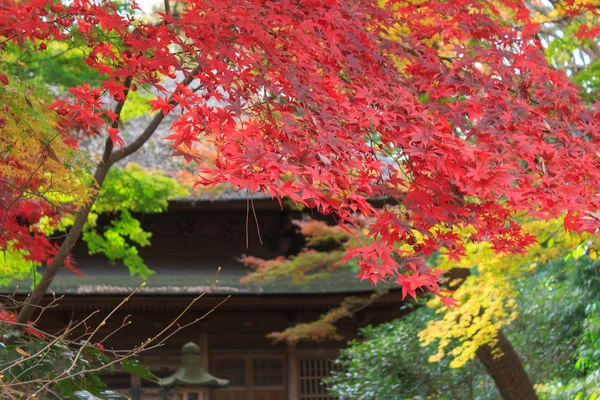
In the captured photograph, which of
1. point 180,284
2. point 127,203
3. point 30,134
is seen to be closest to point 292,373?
point 180,284

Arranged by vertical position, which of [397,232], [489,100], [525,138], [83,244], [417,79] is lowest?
[397,232]

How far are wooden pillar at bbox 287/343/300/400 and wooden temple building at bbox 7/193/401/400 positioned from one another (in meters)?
0.02

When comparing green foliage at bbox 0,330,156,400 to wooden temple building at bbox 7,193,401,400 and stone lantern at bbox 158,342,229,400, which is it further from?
wooden temple building at bbox 7,193,401,400

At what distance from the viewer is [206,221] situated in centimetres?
1486

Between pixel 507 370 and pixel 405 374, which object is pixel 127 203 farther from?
pixel 507 370

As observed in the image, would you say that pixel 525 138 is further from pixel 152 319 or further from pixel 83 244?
pixel 83 244

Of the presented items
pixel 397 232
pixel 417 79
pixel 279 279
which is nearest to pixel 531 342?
pixel 279 279

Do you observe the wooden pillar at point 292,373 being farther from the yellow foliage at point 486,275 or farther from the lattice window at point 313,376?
the yellow foliage at point 486,275

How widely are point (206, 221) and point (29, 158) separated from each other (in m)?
9.84

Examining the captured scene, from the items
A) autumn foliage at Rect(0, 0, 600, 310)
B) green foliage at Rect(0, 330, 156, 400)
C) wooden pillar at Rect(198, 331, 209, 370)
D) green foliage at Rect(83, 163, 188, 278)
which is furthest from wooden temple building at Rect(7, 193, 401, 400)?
autumn foliage at Rect(0, 0, 600, 310)

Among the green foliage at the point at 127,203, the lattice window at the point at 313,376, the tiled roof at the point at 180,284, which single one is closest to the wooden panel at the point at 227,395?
the lattice window at the point at 313,376

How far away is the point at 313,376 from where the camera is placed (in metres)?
13.7

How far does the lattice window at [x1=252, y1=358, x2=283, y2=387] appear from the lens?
13703mm

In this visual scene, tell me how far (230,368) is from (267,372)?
0.64 meters
